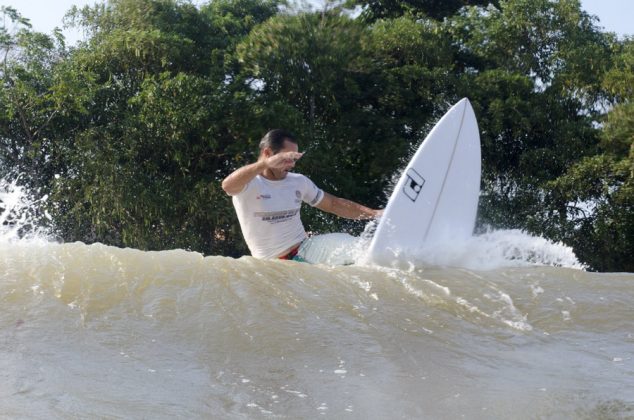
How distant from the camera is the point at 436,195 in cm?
628

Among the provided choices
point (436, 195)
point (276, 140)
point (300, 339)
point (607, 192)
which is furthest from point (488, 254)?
point (607, 192)

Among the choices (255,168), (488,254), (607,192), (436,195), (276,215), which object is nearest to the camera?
(255,168)

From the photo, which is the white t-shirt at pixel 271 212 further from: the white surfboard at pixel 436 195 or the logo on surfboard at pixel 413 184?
the logo on surfboard at pixel 413 184

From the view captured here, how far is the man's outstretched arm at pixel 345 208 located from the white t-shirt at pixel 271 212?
255mm

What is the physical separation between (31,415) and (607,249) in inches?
472

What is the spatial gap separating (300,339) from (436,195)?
8.49 ft

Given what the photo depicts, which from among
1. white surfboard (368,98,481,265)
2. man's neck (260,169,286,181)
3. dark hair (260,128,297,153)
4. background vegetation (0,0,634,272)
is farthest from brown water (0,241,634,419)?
background vegetation (0,0,634,272)

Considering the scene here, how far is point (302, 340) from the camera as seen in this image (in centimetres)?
394

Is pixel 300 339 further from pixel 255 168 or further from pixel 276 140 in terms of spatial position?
pixel 276 140

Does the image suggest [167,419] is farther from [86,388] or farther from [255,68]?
[255,68]

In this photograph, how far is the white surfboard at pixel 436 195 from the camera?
5.69 m

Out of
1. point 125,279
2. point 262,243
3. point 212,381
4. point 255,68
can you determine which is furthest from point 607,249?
point 212,381

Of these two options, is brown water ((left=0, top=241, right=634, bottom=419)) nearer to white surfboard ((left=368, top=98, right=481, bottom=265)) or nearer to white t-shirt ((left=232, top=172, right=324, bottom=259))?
white t-shirt ((left=232, top=172, right=324, bottom=259))

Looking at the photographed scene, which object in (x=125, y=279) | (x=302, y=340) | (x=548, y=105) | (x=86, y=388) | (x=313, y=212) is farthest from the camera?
(x=548, y=105)
